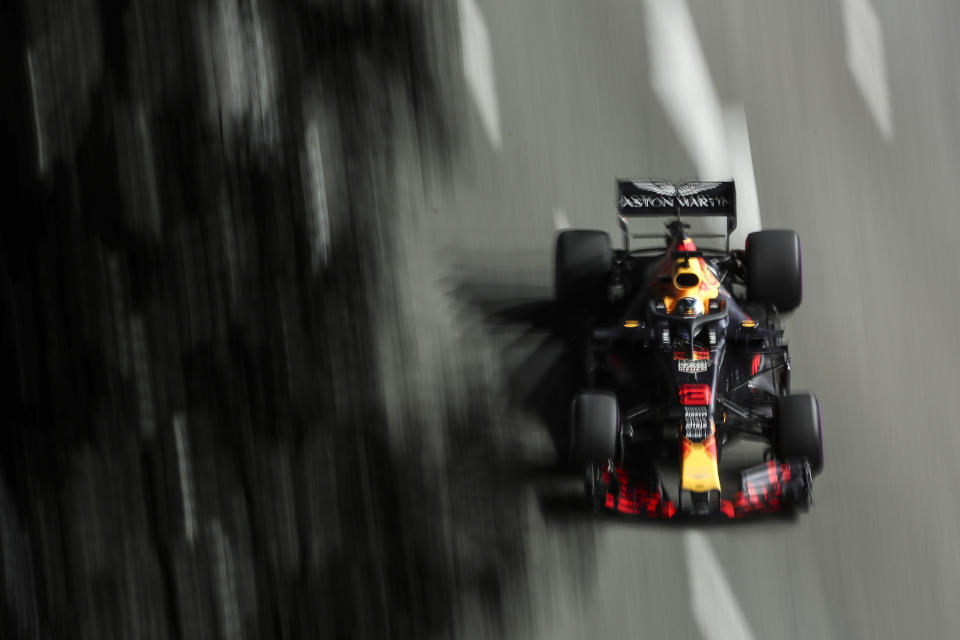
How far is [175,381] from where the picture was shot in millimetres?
5395

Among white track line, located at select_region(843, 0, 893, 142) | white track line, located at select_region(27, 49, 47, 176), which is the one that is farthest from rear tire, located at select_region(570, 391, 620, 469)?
white track line, located at select_region(27, 49, 47, 176)

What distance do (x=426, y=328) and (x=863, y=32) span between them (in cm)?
308

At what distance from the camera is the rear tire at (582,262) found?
4809 mm

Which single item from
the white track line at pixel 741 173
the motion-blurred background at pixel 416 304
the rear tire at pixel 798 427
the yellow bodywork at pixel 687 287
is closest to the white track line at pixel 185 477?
the motion-blurred background at pixel 416 304

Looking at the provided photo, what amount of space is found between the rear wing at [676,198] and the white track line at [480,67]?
115 cm

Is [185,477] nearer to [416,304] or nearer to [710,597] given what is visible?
[416,304]

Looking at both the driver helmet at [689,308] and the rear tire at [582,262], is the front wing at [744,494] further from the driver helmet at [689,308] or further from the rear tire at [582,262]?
the rear tire at [582,262]

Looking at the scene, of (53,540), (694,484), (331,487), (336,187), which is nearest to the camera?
(694,484)

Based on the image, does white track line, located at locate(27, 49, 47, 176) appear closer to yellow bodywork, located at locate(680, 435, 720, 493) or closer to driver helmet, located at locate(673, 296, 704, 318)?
driver helmet, located at locate(673, 296, 704, 318)

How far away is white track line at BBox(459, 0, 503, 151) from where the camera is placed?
18.7ft

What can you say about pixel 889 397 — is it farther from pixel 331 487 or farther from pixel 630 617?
pixel 331 487

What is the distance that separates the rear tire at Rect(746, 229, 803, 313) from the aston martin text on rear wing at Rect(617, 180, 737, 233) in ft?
0.64

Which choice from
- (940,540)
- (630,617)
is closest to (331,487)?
(630,617)

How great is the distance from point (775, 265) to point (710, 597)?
1.55 metres
